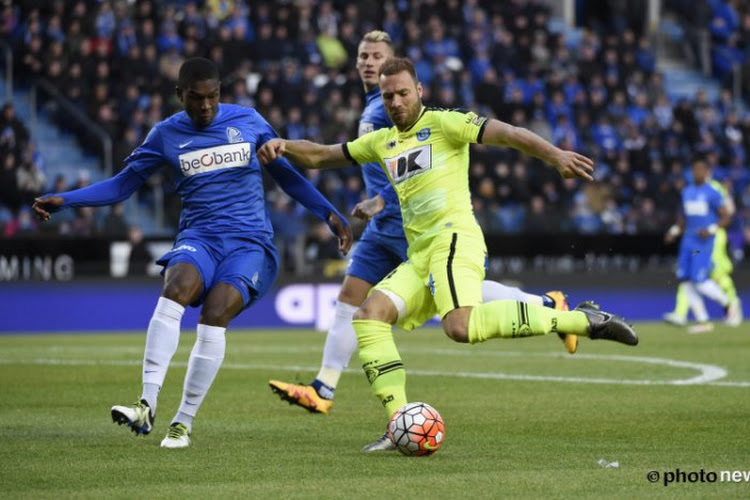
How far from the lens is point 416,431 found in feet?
24.4

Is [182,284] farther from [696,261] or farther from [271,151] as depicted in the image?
[696,261]

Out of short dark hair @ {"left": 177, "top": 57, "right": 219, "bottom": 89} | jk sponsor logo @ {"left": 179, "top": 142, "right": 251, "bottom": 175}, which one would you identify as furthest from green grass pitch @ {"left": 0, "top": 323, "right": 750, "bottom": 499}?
short dark hair @ {"left": 177, "top": 57, "right": 219, "bottom": 89}

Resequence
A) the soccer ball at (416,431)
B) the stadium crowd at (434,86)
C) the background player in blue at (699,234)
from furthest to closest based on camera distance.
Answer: the stadium crowd at (434,86) → the background player in blue at (699,234) → the soccer ball at (416,431)

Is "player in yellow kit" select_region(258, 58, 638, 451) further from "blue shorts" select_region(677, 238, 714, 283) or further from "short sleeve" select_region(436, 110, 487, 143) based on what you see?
"blue shorts" select_region(677, 238, 714, 283)

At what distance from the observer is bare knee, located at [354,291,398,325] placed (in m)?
7.87

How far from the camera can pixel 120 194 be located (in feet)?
28.8

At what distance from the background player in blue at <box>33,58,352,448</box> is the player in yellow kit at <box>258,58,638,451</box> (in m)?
0.46

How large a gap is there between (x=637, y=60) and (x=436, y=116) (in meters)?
24.8

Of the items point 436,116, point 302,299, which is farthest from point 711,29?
point 436,116

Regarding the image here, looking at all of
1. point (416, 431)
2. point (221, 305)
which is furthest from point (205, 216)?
point (416, 431)

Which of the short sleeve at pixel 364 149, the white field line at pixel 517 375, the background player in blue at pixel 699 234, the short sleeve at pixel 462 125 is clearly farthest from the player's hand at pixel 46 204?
the background player in blue at pixel 699 234

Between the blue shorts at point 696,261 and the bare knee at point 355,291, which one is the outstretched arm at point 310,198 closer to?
the bare knee at point 355,291

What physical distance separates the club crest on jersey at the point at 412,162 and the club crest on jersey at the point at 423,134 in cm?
5

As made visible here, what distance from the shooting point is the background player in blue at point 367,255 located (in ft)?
32.4
